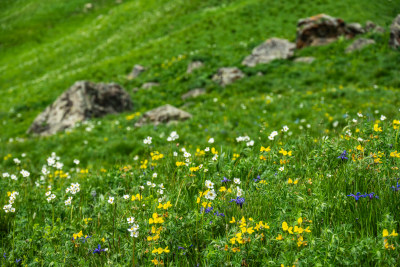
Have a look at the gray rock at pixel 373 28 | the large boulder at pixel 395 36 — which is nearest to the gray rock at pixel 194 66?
the large boulder at pixel 395 36

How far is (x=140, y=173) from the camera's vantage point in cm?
473

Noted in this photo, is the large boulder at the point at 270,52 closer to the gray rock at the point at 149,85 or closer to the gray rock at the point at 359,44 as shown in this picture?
the gray rock at the point at 359,44

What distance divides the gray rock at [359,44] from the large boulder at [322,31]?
6.98 ft

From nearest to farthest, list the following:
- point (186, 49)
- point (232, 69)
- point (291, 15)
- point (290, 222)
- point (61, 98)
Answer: point (290, 222) < point (61, 98) < point (232, 69) < point (186, 49) < point (291, 15)

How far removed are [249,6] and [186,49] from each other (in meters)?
10.4

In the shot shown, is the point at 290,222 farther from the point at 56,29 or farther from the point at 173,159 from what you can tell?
the point at 56,29

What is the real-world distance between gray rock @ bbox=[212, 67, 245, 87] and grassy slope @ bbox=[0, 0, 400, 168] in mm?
696

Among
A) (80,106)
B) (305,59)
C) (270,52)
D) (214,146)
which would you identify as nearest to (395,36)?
(305,59)

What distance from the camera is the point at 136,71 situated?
76.4 feet

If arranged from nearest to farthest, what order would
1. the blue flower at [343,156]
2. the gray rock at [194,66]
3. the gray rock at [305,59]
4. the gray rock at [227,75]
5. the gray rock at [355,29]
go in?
the blue flower at [343,156] → the gray rock at [227,75] → the gray rock at [305,59] → the gray rock at [194,66] → the gray rock at [355,29]

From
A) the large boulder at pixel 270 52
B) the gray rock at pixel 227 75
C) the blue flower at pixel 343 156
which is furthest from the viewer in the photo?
the large boulder at pixel 270 52

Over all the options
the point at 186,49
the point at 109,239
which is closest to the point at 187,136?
the point at 109,239

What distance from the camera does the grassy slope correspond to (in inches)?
672

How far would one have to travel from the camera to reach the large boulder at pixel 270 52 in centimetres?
2072
